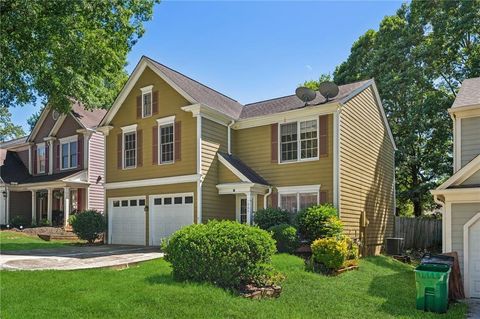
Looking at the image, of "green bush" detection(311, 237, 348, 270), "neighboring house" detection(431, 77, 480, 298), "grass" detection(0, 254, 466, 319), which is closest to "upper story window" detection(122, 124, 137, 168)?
"grass" detection(0, 254, 466, 319)

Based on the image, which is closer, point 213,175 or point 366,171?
point 213,175

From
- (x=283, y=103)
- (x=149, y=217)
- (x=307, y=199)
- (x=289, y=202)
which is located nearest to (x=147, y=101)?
(x=149, y=217)

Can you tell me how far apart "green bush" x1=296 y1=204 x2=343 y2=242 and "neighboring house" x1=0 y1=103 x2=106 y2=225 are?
52.1 ft

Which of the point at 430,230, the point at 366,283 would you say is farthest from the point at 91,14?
the point at 430,230

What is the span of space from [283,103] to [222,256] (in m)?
12.0

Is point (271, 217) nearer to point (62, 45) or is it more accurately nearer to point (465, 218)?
point (465, 218)

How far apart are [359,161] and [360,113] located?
83.3 inches

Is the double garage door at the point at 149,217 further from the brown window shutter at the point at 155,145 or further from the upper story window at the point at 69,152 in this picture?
the upper story window at the point at 69,152

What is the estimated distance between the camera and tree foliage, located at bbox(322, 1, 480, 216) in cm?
2595

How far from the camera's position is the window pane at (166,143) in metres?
19.1

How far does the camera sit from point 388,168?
23.2 metres

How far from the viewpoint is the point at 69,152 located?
96.3 ft

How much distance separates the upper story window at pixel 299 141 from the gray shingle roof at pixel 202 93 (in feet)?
9.19

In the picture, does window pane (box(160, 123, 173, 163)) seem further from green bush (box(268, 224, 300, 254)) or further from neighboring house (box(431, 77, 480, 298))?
neighboring house (box(431, 77, 480, 298))
